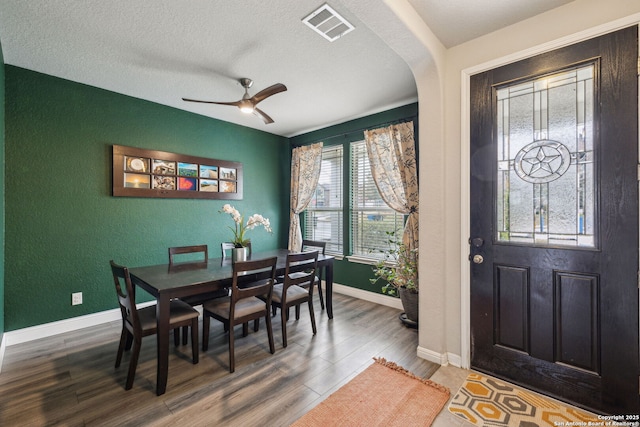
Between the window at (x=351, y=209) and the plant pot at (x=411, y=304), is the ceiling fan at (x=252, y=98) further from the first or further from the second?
the plant pot at (x=411, y=304)

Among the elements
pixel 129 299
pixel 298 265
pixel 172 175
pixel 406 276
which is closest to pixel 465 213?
pixel 406 276

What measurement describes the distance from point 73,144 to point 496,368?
465 cm

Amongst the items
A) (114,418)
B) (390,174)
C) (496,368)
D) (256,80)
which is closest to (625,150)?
(496,368)

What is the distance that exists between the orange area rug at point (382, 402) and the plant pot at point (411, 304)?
911mm

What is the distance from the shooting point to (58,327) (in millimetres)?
2969

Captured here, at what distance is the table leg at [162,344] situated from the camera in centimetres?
Result: 195

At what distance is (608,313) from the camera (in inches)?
69.0

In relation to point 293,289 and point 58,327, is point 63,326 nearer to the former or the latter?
point 58,327

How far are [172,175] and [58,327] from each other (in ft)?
6.80

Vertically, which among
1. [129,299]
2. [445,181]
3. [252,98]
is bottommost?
[129,299]

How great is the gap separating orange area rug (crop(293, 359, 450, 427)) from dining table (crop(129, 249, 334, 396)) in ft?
3.48

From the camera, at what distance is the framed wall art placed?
338 centimetres

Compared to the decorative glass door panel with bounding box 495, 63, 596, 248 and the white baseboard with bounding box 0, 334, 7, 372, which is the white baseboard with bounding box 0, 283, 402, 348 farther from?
the decorative glass door panel with bounding box 495, 63, 596, 248

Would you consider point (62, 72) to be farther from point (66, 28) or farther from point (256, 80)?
point (256, 80)
